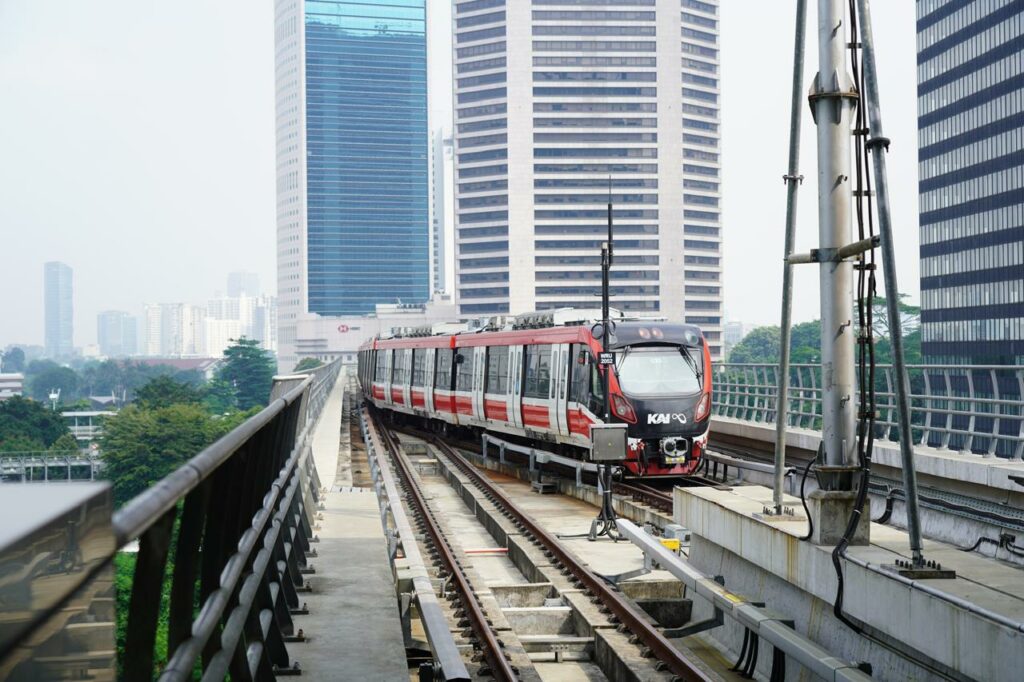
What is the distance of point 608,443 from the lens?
15.4 meters

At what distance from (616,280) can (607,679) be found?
521ft

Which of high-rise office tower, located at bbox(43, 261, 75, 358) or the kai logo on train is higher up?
high-rise office tower, located at bbox(43, 261, 75, 358)

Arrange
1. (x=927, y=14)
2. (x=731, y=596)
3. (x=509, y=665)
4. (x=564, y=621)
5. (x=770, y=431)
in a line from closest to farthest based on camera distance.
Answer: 1. (x=509, y=665)
2. (x=731, y=596)
3. (x=564, y=621)
4. (x=770, y=431)
5. (x=927, y=14)

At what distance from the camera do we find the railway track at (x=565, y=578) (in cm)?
898

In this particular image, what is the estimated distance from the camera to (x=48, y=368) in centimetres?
4447

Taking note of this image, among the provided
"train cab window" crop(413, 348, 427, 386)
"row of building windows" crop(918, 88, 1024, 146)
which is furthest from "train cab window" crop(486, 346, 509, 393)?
"row of building windows" crop(918, 88, 1024, 146)

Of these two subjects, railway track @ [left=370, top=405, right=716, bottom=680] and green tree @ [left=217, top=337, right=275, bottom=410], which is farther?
green tree @ [left=217, top=337, right=275, bottom=410]

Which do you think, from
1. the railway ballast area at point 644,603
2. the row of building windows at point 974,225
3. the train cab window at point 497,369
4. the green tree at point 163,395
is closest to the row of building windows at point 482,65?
the row of building windows at point 974,225

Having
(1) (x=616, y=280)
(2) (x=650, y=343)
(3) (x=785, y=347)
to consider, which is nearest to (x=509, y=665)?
(3) (x=785, y=347)

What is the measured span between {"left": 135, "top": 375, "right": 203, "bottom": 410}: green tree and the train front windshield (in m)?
53.8

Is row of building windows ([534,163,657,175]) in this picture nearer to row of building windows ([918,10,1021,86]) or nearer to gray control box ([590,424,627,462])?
row of building windows ([918,10,1021,86])

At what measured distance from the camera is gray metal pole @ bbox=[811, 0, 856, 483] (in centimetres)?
900

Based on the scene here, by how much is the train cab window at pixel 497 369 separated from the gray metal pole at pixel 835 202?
1660cm

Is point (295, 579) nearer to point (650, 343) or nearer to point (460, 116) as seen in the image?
point (650, 343)
